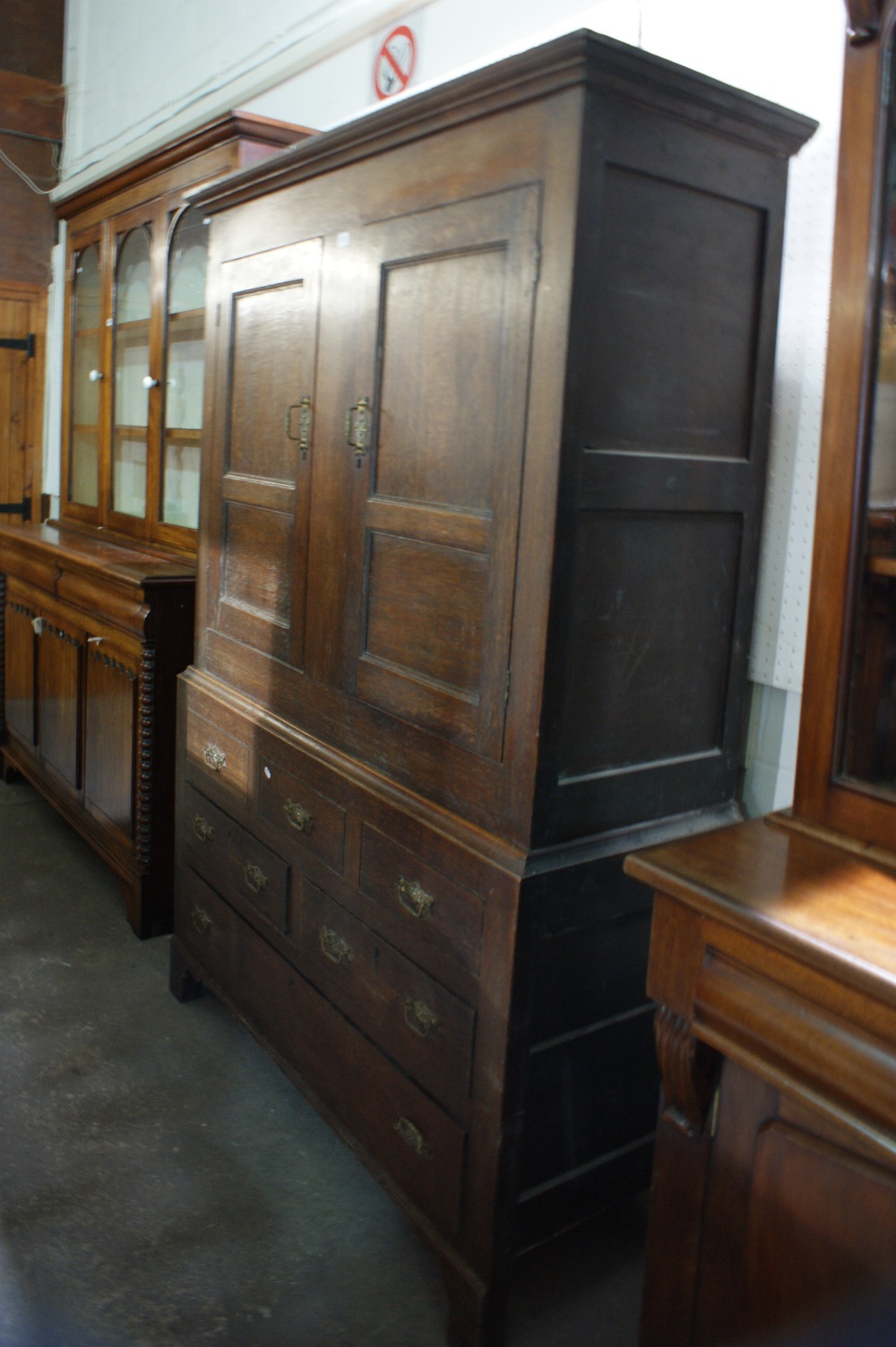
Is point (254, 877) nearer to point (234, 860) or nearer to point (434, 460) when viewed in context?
point (234, 860)

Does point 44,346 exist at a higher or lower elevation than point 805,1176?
higher

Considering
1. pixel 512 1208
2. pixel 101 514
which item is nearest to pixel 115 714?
pixel 101 514

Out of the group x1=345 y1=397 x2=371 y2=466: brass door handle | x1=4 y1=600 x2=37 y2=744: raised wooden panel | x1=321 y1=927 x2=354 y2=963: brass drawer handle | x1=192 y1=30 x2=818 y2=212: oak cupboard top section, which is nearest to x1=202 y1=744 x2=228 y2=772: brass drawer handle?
x1=321 y1=927 x2=354 y2=963: brass drawer handle

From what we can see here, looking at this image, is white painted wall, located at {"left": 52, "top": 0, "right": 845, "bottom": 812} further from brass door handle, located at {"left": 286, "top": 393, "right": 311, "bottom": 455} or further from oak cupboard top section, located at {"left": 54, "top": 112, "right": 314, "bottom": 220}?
brass door handle, located at {"left": 286, "top": 393, "right": 311, "bottom": 455}

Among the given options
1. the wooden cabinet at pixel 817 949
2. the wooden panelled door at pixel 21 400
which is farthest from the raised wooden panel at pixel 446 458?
the wooden panelled door at pixel 21 400

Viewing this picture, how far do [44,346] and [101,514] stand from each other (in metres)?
1.33

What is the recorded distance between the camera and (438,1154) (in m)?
1.85

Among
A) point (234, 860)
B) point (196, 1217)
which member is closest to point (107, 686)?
point (234, 860)

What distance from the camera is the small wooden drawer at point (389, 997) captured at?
5.90ft

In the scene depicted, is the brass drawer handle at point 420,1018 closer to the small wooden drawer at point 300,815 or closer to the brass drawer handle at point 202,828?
the small wooden drawer at point 300,815

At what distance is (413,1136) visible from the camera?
75.4 inches

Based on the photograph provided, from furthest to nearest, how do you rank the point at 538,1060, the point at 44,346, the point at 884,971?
1. the point at 44,346
2. the point at 538,1060
3. the point at 884,971

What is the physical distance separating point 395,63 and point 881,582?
2189 millimetres

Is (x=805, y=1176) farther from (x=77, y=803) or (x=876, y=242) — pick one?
(x=77, y=803)
